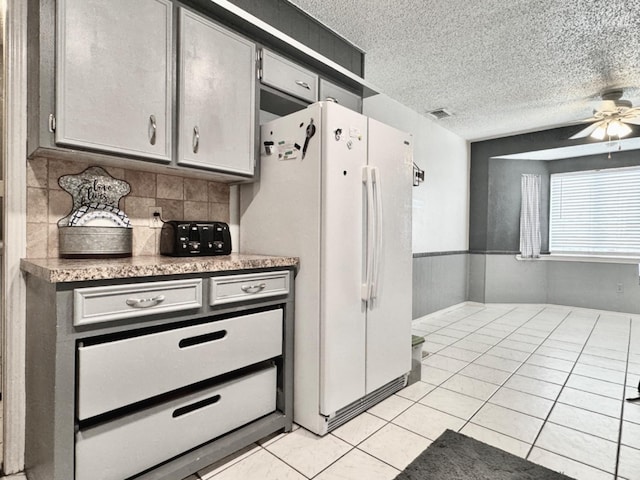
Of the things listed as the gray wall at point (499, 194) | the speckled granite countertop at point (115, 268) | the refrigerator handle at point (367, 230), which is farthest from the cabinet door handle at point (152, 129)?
the gray wall at point (499, 194)

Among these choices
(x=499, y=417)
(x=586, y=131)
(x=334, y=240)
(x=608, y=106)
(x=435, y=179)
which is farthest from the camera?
(x=435, y=179)

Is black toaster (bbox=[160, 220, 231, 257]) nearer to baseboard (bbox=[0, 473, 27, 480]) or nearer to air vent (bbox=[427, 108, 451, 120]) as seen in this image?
baseboard (bbox=[0, 473, 27, 480])

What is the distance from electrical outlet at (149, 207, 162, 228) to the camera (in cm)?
204

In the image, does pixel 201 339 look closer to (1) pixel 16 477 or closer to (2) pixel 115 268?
(2) pixel 115 268

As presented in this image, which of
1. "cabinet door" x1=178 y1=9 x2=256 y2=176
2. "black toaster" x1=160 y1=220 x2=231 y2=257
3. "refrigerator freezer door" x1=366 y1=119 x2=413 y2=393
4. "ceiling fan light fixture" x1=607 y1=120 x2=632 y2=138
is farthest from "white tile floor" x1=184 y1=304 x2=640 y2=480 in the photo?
"ceiling fan light fixture" x1=607 y1=120 x2=632 y2=138

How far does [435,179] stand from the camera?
496 centimetres

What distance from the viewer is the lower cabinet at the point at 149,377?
4.09 feet

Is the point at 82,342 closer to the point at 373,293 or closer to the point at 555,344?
the point at 373,293

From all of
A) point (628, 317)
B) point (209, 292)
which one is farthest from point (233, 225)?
point (628, 317)

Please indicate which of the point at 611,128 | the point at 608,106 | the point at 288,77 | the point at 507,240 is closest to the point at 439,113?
the point at 608,106

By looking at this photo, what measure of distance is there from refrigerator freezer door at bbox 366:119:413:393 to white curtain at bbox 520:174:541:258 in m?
4.23

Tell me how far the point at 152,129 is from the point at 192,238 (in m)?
0.58

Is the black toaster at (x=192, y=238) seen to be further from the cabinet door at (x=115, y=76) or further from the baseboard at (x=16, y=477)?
the baseboard at (x=16, y=477)

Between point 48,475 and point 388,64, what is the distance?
3.61 meters
